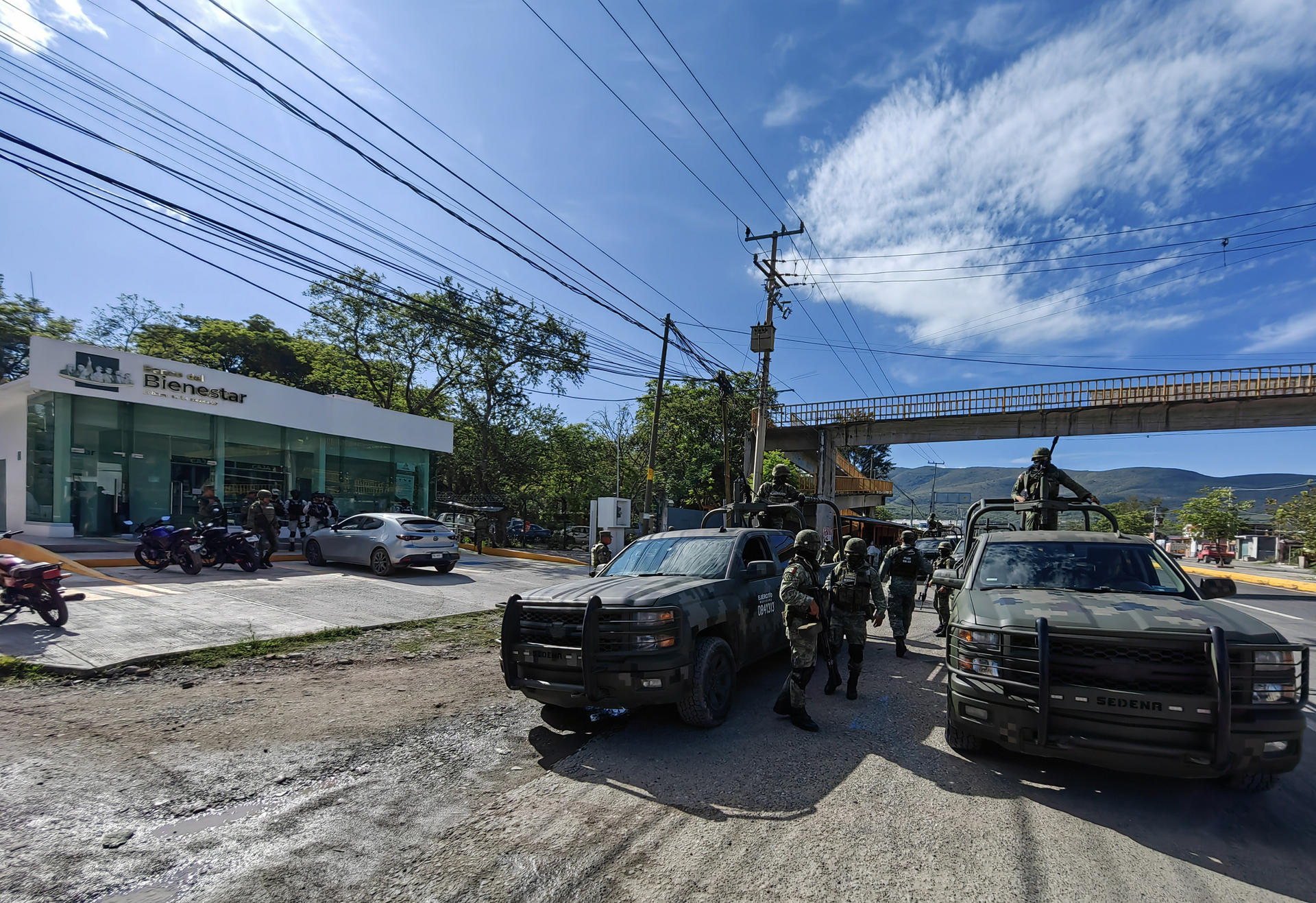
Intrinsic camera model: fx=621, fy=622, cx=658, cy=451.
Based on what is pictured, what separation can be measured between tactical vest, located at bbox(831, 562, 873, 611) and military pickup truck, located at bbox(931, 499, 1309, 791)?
1701 mm

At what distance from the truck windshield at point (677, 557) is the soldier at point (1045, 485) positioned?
442cm

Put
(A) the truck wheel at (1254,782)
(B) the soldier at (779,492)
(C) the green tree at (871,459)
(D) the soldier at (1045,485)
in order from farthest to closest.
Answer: (C) the green tree at (871,459) < (B) the soldier at (779,492) < (D) the soldier at (1045,485) < (A) the truck wheel at (1254,782)

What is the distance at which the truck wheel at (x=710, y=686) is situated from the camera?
16.1ft

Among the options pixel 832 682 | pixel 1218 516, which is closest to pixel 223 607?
pixel 832 682

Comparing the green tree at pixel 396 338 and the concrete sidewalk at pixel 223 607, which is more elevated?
the green tree at pixel 396 338

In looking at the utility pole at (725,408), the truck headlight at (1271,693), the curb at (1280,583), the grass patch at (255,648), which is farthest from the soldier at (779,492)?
the curb at (1280,583)

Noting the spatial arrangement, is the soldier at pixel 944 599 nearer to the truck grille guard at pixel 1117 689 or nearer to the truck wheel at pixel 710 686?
the truck wheel at pixel 710 686

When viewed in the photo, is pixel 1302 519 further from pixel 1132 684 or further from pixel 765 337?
pixel 1132 684

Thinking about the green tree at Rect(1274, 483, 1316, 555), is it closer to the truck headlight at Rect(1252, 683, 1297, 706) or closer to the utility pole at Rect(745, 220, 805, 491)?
the utility pole at Rect(745, 220, 805, 491)

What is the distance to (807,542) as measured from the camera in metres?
5.54

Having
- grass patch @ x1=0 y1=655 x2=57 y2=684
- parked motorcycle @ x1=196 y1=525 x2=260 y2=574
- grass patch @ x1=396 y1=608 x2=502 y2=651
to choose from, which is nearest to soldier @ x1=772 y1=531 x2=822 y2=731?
grass patch @ x1=396 y1=608 x2=502 y2=651

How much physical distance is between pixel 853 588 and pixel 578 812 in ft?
12.2

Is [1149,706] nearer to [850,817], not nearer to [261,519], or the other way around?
[850,817]

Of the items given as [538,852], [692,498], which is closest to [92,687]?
[538,852]
